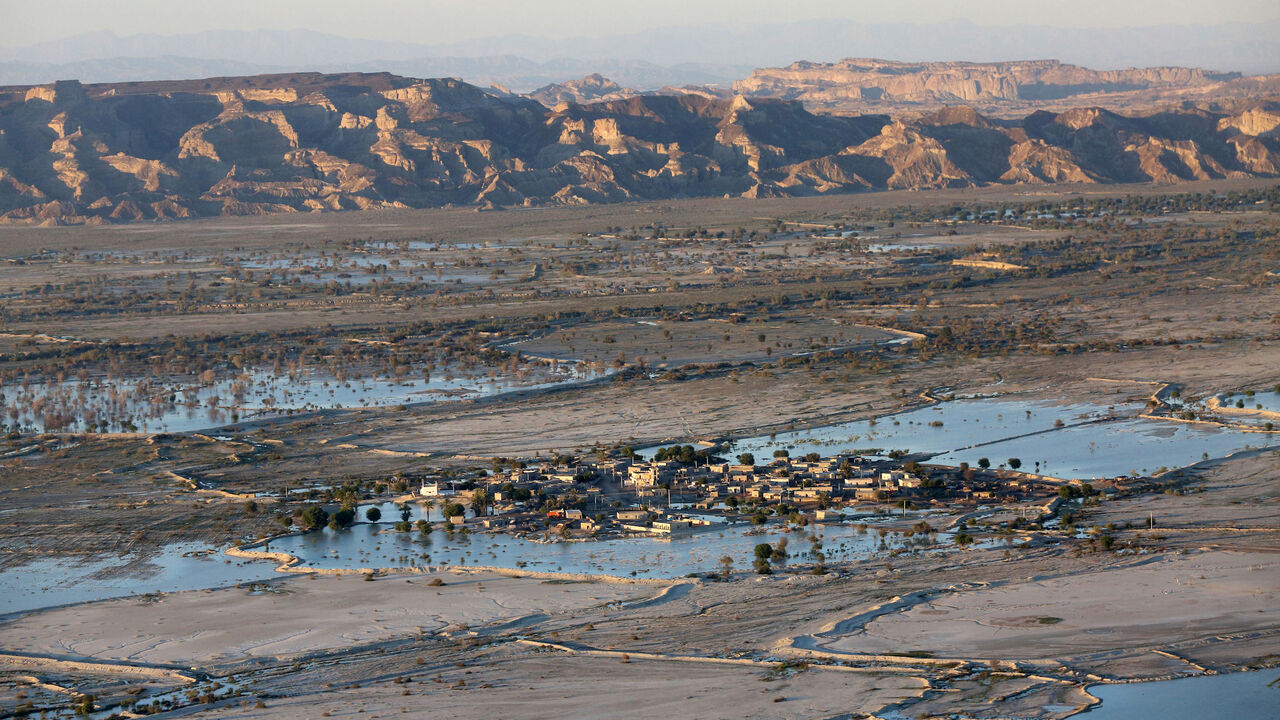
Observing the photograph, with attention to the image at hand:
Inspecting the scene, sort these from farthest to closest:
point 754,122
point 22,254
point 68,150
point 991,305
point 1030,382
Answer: point 754,122, point 68,150, point 22,254, point 991,305, point 1030,382

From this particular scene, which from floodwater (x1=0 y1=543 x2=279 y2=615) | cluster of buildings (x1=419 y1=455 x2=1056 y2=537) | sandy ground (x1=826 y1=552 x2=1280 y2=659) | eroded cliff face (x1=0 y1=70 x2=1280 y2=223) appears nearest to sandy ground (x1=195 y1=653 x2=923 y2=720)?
sandy ground (x1=826 y1=552 x2=1280 y2=659)

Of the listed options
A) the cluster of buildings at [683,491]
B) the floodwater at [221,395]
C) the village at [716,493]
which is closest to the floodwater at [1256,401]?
the village at [716,493]

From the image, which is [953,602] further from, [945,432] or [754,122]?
[754,122]

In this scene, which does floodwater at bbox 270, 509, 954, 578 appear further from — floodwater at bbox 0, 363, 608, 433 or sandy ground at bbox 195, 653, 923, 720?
A: floodwater at bbox 0, 363, 608, 433

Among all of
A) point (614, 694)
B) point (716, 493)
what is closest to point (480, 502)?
point (716, 493)

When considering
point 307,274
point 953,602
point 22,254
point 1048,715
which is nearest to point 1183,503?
point 953,602

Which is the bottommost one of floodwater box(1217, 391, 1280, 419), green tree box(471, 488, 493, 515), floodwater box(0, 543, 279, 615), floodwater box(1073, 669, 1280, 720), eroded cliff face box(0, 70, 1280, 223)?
floodwater box(0, 543, 279, 615)

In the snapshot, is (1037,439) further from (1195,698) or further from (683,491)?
(1195,698)
